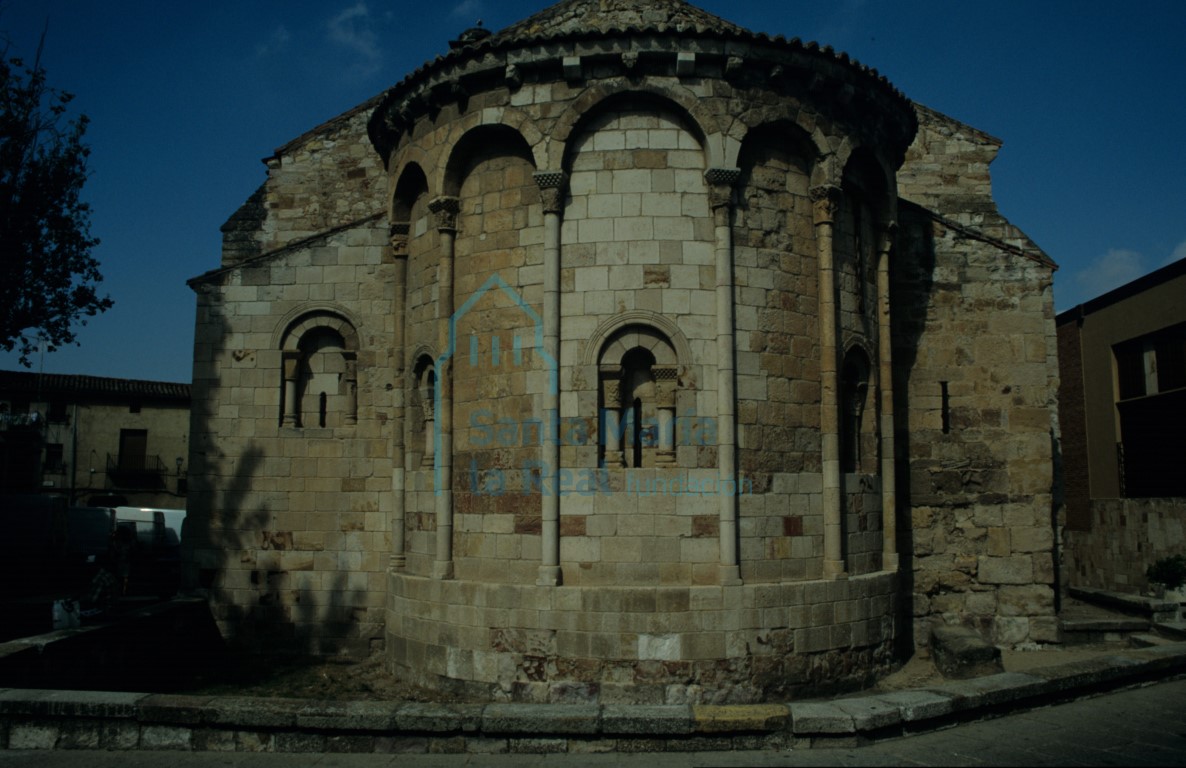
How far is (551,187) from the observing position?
10133mm

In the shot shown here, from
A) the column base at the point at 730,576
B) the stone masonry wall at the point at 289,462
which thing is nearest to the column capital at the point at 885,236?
the column base at the point at 730,576

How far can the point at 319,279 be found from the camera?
13391 millimetres

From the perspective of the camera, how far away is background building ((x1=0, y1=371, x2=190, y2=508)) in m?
35.9

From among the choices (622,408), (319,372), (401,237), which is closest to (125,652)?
(319,372)

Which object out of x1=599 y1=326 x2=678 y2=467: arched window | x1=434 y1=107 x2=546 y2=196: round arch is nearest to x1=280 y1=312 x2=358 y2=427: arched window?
x1=434 y1=107 x2=546 y2=196: round arch

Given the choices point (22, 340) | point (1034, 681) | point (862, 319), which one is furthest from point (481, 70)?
point (22, 340)

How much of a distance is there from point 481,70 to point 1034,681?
8563mm

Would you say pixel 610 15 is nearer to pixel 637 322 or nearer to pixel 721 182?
pixel 721 182

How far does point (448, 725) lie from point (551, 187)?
587 centimetres

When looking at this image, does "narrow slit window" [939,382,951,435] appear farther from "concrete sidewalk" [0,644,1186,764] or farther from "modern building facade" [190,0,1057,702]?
"concrete sidewalk" [0,644,1186,764]

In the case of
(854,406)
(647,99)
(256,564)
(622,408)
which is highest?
(647,99)

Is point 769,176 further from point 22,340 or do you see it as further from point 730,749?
point 22,340

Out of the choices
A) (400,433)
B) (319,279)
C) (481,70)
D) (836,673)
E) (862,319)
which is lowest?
(836,673)

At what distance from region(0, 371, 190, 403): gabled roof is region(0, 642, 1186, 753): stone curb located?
33121 millimetres
